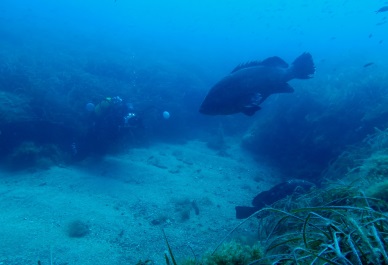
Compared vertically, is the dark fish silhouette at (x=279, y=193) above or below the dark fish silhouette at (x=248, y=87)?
below

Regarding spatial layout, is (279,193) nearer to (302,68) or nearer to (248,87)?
(248,87)

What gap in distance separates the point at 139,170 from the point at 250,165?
4.75 metres

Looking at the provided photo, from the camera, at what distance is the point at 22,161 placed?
26.6 feet

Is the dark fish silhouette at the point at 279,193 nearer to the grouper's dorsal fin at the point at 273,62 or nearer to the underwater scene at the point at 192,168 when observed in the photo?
the underwater scene at the point at 192,168

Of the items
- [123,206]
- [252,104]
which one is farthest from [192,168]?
[252,104]

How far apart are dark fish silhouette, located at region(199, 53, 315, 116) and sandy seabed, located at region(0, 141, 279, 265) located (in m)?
2.80

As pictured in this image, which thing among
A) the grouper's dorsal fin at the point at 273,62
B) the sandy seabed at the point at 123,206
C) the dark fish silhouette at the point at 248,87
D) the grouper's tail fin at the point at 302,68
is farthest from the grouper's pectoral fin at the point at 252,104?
the sandy seabed at the point at 123,206

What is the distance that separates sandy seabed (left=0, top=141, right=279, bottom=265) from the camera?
5.00 meters

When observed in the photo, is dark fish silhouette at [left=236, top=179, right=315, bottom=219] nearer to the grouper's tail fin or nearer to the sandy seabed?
the sandy seabed

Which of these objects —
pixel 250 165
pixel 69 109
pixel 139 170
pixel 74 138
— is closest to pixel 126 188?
pixel 139 170

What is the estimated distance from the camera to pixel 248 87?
531 centimetres

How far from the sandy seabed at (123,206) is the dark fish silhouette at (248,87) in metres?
2.80

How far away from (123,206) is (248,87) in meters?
4.53

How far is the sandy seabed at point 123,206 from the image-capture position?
16.4ft
